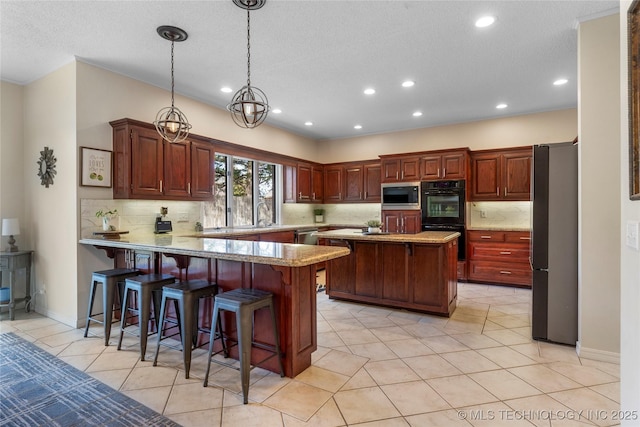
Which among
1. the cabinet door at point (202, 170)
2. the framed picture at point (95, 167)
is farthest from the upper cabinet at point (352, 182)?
the framed picture at point (95, 167)

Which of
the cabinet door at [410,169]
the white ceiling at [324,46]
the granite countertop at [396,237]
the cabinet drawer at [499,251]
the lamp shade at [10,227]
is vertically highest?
the white ceiling at [324,46]

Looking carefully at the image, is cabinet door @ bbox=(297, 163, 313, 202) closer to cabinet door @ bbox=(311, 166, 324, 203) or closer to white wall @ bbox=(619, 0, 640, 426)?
cabinet door @ bbox=(311, 166, 324, 203)

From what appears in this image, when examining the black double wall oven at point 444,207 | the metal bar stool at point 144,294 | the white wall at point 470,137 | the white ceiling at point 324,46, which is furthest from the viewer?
the black double wall oven at point 444,207

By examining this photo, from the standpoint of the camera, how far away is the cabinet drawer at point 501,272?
17.0 ft

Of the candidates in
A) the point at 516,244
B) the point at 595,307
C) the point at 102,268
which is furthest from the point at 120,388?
the point at 516,244

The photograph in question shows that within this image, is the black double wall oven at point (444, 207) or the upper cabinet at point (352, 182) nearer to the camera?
the black double wall oven at point (444, 207)

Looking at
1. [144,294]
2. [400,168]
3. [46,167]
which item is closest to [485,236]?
[400,168]

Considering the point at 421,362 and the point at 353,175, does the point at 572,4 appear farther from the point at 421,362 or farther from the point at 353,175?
the point at 353,175

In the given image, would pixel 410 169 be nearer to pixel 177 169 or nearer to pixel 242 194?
pixel 242 194

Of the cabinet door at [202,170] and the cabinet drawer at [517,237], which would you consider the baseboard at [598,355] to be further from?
the cabinet door at [202,170]

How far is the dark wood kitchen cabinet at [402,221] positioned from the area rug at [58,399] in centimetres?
490

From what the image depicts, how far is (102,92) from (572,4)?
4578mm

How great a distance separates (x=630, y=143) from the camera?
4.63 ft

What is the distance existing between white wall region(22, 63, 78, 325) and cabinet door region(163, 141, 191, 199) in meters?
0.91
